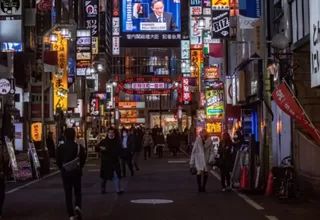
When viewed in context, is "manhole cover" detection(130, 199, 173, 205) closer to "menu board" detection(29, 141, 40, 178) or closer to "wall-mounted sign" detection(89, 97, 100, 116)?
"menu board" detection(29, 141, 40, 178)

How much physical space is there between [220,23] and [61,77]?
33.9 feet

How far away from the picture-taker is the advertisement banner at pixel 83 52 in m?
42.9

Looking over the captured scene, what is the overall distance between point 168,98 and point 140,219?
3603 inches

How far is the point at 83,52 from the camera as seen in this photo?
43.3m

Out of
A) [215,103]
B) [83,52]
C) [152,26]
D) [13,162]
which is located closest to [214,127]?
[215,103]

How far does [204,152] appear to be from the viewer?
1773cm

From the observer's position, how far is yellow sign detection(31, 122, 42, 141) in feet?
92.4

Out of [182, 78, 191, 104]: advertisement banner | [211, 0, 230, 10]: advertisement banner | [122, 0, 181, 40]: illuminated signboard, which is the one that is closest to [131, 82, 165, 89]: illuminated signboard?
[122, 0, 181, 40]: illuminated signboard

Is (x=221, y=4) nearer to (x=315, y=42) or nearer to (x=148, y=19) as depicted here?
(x=315, y=42)

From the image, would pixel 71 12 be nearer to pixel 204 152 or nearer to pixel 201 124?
pixel 201 124

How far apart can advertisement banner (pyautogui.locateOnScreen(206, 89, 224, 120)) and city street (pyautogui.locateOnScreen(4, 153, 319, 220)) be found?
14360 millimetres

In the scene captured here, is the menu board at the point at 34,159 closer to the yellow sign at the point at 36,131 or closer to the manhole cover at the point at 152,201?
the yellow sign at the point at 36,131

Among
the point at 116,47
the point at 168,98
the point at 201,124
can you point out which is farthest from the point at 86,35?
the point at 168,98

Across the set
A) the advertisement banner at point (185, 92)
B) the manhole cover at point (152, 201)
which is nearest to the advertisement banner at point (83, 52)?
the advertisement banner at point (185, 92)
